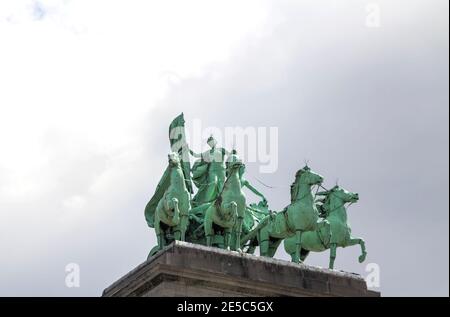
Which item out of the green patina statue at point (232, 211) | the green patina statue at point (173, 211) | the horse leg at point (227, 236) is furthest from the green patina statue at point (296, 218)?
the green patina statue at point (173, 211)

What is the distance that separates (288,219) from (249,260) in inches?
117

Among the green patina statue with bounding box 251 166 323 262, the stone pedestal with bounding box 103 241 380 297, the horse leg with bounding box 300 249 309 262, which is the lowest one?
the stone pedestal with bounding box 103 241 380 297

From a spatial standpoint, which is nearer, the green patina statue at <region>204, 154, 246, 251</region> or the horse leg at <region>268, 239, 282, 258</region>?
the green patina statue at <region>204, 154, 246, 251</region>

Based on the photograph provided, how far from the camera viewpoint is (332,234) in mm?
41562

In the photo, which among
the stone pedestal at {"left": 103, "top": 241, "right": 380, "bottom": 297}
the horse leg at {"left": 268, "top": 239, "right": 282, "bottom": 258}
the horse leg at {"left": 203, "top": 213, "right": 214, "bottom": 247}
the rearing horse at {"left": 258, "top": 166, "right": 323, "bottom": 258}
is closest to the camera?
the stone pedestal at {"left": 103, "top": 241, "right": 380, "bottom": 297}

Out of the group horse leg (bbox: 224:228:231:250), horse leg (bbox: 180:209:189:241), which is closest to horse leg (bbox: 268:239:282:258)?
horse leg (bbox: 224:228:231:250)

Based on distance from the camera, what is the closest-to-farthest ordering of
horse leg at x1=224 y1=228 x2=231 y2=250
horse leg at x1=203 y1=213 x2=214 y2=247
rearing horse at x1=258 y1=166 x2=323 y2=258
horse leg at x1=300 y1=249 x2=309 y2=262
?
horse leg at x1=203 y1=213 x2=214 y2=247
horse leg at x1=224 y1=228 x2=231 y2=250
rearing horse at x1=258 y1=166 x2=323 y2=258
horse leg at x1=300 y1=249 x2=309 y2=262

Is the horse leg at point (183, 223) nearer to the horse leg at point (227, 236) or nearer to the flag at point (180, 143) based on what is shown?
the horse leg at point (227, 236)

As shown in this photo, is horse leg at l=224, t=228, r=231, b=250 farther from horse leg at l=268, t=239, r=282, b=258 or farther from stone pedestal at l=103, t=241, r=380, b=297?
horse leg at l=268, t=239, r=282, b=258

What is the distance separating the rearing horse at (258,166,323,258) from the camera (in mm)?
40188

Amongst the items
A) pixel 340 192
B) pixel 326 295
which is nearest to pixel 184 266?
pixel 326 295
